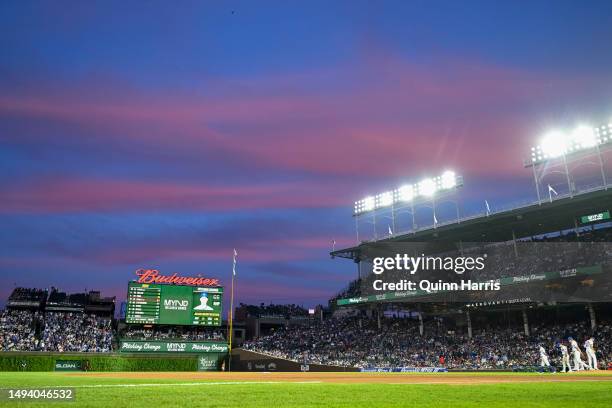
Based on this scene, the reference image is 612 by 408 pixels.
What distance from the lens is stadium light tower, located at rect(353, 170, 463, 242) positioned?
53.8 metres

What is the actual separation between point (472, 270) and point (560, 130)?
15.9m

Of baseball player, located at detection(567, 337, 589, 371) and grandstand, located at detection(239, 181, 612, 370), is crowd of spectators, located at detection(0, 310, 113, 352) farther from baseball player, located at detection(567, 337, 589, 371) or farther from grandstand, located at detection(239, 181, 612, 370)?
baseball player, located at detection(567, 337, 589, 371)

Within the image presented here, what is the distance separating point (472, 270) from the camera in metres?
50.4

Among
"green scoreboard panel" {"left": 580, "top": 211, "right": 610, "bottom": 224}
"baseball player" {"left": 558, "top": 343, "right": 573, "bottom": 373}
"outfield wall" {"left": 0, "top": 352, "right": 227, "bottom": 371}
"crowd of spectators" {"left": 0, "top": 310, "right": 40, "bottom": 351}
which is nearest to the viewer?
"baseball player" {"left": 558, "top": 343, "right": 573, "bottom": 373}

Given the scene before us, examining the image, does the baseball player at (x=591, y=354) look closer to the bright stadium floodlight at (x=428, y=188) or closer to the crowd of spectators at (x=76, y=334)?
the bright stadium floodlight at (x=428, y=188)

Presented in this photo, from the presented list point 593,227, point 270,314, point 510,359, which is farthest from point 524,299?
point 270,314

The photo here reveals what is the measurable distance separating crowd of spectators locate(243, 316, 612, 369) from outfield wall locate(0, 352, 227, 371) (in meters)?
8.08

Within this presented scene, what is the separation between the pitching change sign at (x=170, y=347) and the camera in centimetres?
5084

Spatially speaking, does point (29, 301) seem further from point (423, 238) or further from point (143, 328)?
point (423, 238)

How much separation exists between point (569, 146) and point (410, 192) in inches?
695

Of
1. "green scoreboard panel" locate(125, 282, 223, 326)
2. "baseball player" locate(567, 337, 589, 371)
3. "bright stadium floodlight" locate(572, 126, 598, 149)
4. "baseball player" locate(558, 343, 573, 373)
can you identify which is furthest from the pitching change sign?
"bright stadium floodlight" locate(572, 126, 598, 149)

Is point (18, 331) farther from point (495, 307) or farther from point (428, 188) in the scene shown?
point (495, 307)

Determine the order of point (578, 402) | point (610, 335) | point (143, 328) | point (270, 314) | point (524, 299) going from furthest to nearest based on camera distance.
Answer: point (270, 314)
point (143, 328)
point (524, 299)
point (610, 335)
point (578, 402)

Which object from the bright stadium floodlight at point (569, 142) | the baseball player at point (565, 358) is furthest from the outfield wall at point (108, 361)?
the bright stadium floodlight at point (569, 142)
